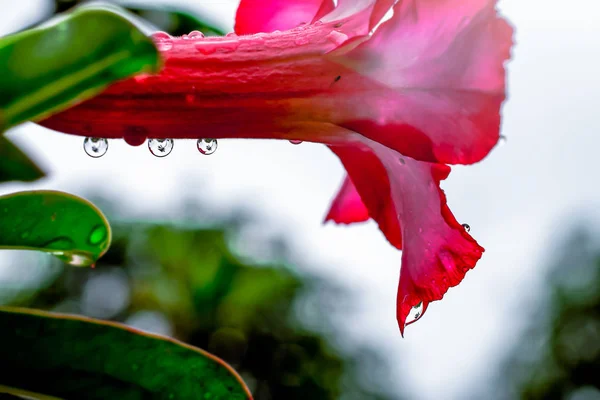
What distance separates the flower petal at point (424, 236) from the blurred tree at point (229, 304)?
698 cm

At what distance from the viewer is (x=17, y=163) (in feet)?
1.10

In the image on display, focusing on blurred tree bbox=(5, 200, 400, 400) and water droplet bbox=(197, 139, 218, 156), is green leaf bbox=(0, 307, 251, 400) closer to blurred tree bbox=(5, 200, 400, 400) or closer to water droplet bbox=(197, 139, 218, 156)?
water droplet bbox=(197, 139, 218, 156)

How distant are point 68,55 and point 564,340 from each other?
44.1ft

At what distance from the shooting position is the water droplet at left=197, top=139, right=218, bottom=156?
588mm

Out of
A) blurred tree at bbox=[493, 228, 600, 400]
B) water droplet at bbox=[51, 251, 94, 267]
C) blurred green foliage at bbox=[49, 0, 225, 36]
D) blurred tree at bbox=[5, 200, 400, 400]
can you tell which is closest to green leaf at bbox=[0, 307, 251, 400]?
water droplet at bbox=[51, 251, 94, 267]

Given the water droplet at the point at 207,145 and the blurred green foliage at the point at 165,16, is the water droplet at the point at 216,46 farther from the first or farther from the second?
the blurred green foliage at the point at 165,16

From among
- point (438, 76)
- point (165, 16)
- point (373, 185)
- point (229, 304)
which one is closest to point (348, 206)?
point (373, 185)

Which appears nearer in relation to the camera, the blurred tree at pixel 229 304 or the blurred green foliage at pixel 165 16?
the blurred green foliage at pixel 165 16

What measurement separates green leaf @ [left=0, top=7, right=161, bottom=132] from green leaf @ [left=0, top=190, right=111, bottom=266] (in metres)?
0.26

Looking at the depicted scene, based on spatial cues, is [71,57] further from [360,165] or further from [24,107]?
[360,165]

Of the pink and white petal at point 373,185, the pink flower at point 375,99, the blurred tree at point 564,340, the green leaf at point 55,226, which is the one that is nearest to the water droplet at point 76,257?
the green leaf at point 55,226

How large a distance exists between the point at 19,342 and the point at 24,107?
279 millimetres

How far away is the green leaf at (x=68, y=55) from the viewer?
1.02 feet

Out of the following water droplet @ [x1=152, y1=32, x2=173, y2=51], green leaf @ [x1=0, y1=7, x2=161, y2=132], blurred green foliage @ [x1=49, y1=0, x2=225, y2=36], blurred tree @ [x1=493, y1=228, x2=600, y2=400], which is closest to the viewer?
green leaf @ [x1=0, y1=7, x2=161, y2=132]
